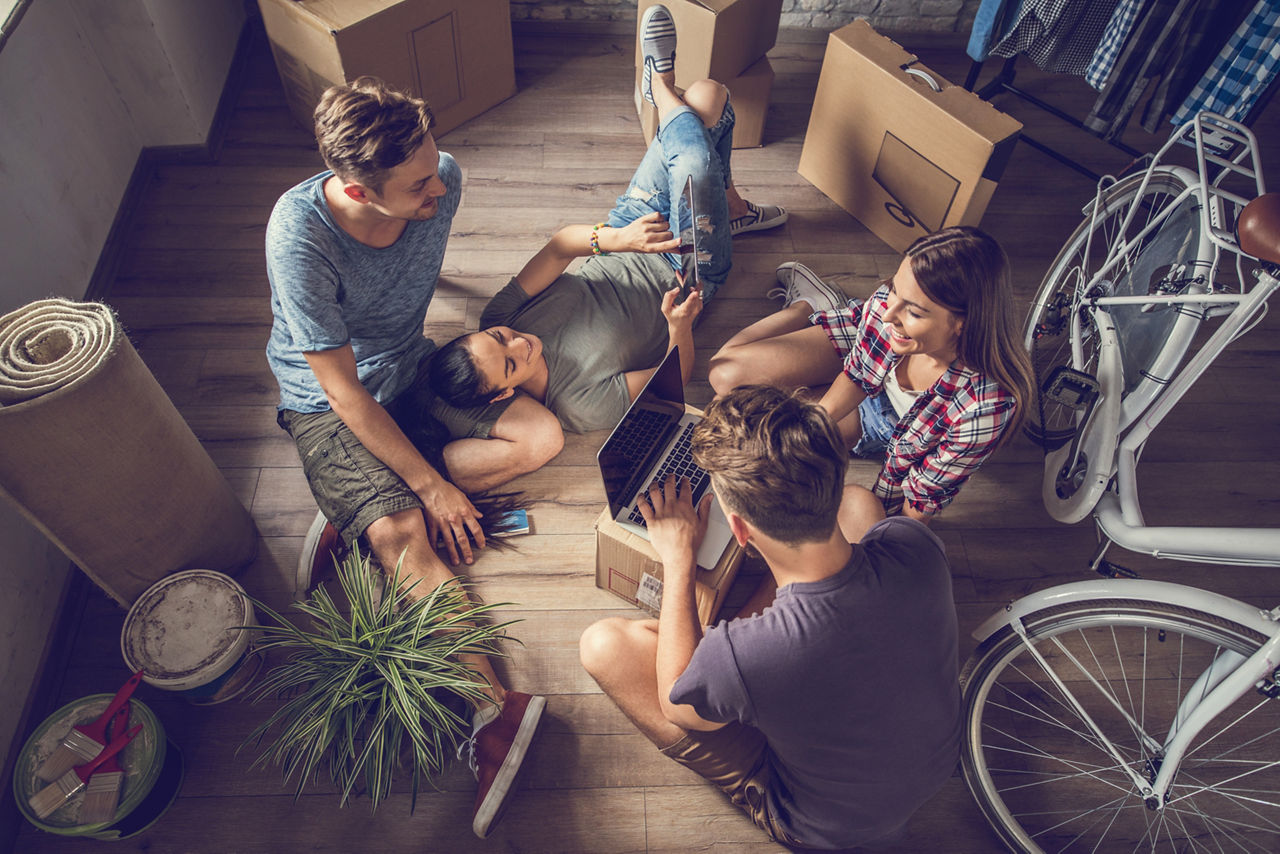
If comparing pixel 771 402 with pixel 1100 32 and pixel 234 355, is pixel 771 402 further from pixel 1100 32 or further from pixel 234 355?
pixel 1100 32

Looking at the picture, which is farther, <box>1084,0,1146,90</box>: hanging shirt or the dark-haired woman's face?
<box>1084,0,1146,90</box>: hanging shirt

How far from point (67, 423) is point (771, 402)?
123 centimetres

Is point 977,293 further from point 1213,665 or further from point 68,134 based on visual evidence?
point 68,134

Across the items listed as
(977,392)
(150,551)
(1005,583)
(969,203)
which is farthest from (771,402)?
(969,203)

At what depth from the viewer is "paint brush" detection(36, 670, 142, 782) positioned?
1.48m

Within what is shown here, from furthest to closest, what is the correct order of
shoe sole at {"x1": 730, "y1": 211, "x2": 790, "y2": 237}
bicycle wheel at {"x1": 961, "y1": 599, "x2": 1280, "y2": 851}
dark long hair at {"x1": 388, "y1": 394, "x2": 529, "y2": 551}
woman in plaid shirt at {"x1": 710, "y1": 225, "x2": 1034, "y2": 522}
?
shoe sole at {"x1": 730, "y1": 211, "x2": 790, "y2": 237} → dark long hair at {"x1": 388, "y1": 394, "x2": 529, "y2": 551} → bicycle wheel at {"x1": 961, "y1": 599, "x2": 1280, "y2": 851} → woman in plaid shirt at {"x1": 710, "y1": 225, "x2": 1034, "y2": 522}

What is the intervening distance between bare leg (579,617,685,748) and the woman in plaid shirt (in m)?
0.70

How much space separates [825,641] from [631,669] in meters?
0.57

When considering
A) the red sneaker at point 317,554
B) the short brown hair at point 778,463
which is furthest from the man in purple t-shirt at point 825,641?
the red sneaker at point 317,554

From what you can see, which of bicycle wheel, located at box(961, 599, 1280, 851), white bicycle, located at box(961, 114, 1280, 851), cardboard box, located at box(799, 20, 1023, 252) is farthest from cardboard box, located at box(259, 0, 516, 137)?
bicycle wheel, located at box(961, 599, 1280, 851)

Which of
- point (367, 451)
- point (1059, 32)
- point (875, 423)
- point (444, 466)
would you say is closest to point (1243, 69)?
point (1059, 32)

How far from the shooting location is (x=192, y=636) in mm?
1616

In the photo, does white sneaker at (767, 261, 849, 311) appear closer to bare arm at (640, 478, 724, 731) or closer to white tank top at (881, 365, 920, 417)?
white tank top at (881, 365, 920, 417)

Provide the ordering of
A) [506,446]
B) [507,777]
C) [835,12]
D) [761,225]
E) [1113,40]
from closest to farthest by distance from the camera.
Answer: [507,777] < [506,446] < [1113,40] < [761,225] < [835,12]
